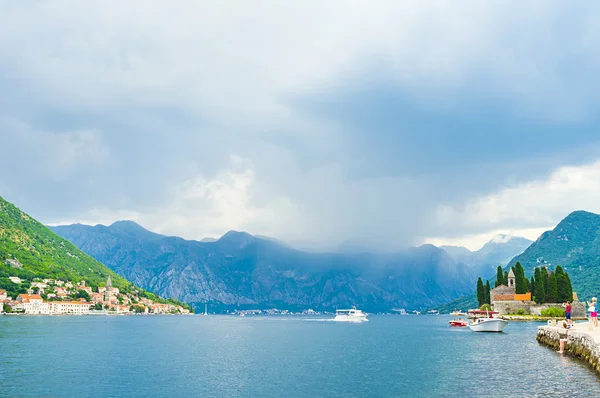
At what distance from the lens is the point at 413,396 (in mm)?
42062

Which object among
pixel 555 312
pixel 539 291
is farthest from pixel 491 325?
pixel 539 291

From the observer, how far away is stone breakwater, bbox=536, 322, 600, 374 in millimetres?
51688

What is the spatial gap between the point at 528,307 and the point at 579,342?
425 ft

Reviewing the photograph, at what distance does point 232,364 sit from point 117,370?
1344 cm

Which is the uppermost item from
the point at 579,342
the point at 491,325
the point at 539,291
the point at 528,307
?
the point at 539,291

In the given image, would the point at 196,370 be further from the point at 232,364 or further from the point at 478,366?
the point at 478,366

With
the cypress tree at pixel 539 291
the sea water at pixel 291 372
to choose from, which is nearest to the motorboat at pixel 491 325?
the sea water at pixel 291 372

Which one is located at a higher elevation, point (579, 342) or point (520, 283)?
point (520, 283)

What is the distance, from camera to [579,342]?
6328 centimetres

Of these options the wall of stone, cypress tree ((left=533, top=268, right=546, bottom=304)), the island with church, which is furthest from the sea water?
the wall of stone

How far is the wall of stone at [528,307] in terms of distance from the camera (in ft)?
588

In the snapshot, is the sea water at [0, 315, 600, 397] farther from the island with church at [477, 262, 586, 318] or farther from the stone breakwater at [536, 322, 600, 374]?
the island with church at [477, 262, 586, 318]

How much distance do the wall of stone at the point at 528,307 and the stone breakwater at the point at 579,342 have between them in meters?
95.5

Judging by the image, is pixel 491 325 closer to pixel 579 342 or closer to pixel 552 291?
pixel 552 291
